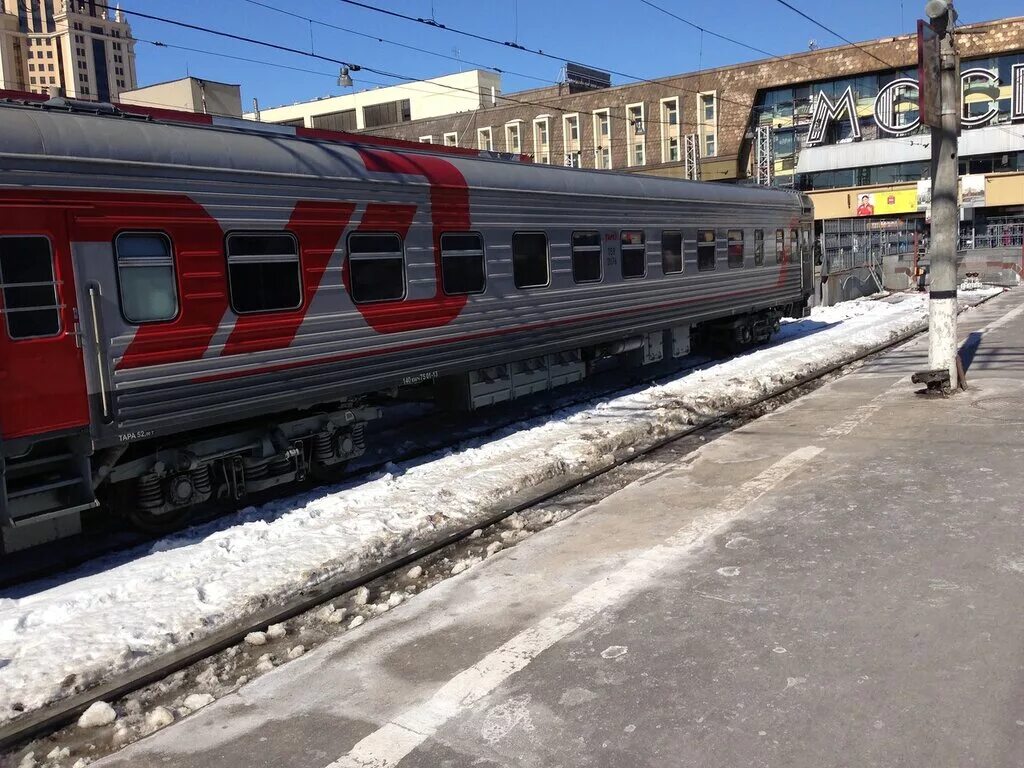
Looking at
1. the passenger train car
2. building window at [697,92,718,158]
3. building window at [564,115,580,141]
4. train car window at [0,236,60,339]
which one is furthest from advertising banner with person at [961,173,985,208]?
train car window at [0,236,60,339]

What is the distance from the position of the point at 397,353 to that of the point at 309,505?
2.06m

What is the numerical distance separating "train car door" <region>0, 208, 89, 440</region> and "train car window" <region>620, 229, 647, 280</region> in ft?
28.0

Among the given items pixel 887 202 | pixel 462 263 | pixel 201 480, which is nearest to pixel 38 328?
pixel 201 480

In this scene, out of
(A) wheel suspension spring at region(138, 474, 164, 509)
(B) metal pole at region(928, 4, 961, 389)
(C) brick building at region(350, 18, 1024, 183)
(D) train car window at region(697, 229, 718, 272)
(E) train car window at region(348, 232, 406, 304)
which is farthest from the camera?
(C) brick building at region(350, 18, 1024, 183)

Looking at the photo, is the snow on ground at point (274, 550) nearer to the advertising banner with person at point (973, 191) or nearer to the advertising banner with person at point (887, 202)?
the advertising banner with person at point (973, 191)

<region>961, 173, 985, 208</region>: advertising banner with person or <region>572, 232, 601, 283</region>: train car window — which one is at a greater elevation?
<region>961, 173, 985, 208</region>: advertising banner with person

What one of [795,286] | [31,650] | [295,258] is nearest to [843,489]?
[295,258]

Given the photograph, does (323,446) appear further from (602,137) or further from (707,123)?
(602,137)

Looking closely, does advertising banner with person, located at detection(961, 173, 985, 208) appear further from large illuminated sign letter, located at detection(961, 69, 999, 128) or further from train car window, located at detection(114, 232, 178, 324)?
train car window, located at detection(114, 232, 178, 324)

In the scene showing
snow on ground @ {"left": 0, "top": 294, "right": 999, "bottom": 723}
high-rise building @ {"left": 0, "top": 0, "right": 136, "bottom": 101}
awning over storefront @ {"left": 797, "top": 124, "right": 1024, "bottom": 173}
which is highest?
high-rise building @ {"left": 0, "top": 0, "right": 136, "bottom": 101}

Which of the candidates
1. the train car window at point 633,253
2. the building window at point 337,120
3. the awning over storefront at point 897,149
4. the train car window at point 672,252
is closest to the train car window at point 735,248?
the train car window at point 672,252

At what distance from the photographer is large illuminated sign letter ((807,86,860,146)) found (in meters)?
50.5

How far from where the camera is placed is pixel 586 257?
12.7 m

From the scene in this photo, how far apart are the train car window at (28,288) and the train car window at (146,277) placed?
0.56 metres
